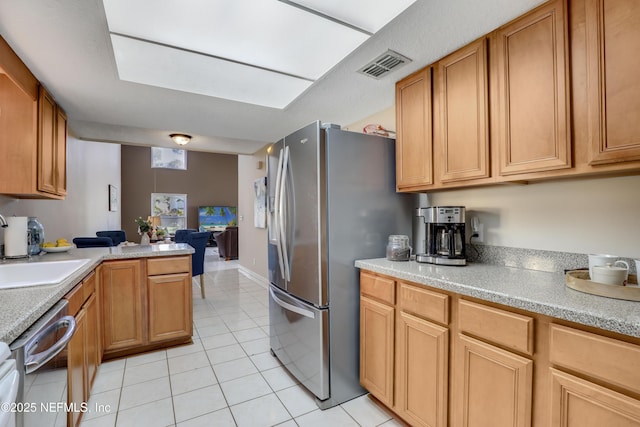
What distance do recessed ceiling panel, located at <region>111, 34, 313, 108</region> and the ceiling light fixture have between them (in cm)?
177

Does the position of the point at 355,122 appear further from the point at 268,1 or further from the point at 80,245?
the point at 80,245

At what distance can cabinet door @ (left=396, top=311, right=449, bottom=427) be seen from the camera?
1.47 metres

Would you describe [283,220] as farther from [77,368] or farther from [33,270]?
[33,270]

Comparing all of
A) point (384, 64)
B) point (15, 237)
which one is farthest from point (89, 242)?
point (384, 64)

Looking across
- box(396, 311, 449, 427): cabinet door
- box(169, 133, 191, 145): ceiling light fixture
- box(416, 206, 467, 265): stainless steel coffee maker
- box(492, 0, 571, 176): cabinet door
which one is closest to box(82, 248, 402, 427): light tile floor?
box(396, 311, 449, 427): cabinet door

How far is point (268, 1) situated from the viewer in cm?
151

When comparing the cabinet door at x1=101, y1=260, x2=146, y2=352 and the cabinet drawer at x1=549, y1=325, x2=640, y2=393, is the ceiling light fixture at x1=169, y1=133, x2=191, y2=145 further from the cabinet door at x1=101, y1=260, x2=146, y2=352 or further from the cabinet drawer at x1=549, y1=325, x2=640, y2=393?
the cabinet drawer at x1=549, y1=325, x2=640, y2=393

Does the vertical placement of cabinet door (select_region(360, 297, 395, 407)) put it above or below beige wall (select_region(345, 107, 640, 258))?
below

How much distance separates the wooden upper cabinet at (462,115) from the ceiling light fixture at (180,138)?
3422 millimetres

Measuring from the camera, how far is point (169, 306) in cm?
270

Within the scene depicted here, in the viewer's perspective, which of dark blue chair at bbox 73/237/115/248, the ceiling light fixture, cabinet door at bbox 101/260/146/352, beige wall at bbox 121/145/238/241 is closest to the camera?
cabinet door at bbox 101/260/146/352

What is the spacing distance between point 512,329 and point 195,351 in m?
2.58

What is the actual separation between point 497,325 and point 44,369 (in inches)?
69.7

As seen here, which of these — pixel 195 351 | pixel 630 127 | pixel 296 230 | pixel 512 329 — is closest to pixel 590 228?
pixel 630 127
